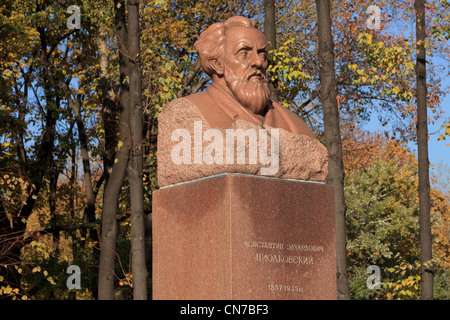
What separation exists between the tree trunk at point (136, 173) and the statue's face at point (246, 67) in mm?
3554

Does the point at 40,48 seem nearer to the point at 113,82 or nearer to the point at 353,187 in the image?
the point at 113,82

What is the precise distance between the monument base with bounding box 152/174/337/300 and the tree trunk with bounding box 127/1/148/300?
3.19 m

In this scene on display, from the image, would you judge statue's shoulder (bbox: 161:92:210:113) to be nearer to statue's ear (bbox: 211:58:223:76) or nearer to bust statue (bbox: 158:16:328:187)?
bust statue (bbox: 158:16:328:187)

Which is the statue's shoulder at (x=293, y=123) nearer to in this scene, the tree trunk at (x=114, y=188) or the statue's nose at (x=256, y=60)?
the statue's nose at (x=256, y=60)

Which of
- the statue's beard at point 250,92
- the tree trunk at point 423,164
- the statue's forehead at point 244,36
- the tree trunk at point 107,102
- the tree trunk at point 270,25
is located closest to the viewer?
the statue's beard at point 250,92

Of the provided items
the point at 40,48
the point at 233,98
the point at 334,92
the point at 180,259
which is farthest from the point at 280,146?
the point at 40,48

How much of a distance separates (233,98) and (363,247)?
66.0 ft

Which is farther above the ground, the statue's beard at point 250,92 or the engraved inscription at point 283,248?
the statue's beard at point 250,92

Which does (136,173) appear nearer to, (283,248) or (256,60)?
(256,60)

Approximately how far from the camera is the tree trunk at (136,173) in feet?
37.9

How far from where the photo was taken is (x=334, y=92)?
12289 mm

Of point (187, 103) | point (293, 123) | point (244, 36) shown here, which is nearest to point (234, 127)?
point (187, 103)

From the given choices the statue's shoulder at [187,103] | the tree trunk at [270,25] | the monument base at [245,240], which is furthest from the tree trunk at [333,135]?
the statue's shoulder at [187,103]

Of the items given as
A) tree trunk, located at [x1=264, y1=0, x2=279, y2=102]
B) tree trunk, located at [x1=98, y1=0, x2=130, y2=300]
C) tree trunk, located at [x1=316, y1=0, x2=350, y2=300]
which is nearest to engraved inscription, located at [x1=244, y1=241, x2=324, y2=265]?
tree trunk, located at [x1=316, y1=0, x2=350, y2=300]
